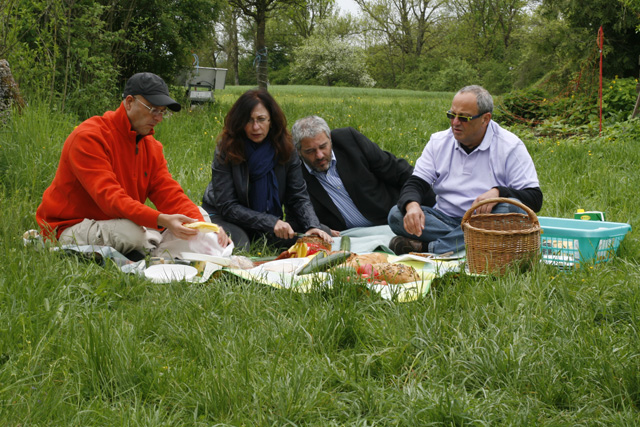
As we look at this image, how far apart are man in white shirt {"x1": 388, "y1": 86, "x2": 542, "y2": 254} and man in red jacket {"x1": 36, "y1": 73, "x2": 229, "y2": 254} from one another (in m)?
1.37

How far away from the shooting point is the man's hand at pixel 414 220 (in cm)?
416

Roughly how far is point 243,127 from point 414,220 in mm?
1476

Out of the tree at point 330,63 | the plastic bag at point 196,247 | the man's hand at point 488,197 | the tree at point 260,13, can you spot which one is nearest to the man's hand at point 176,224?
the plastic bag at point 196,247

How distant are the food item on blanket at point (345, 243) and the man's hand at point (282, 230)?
387mm

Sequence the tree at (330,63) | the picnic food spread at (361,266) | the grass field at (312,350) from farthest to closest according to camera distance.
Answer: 1. the tree at (330,63)
2. the picnic food spread at (361,266)
3. the grass field at (312,350)

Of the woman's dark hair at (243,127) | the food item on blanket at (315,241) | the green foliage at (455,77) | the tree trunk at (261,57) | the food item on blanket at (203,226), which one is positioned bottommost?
the food item on blanket at (315,241)

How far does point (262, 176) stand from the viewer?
4.77m

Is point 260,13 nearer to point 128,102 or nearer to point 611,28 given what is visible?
point 611,28

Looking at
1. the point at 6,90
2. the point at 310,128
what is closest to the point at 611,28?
the point at 310,128

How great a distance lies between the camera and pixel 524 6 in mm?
43969

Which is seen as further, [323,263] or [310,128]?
[310,128]

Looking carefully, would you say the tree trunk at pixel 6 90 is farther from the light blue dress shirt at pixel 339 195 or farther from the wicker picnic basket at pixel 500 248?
the wicker picnic basket at pixel 500 248

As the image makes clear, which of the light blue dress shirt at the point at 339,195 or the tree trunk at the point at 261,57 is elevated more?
the tree trunk at the point at 261,57

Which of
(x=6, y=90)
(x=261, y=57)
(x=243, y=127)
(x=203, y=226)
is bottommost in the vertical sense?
(x=203, y=226)
